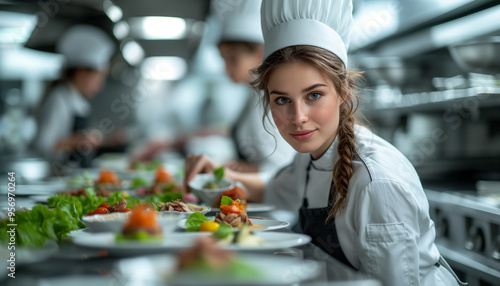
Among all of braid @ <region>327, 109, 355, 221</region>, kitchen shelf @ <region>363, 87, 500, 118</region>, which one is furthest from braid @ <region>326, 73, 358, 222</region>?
kitchen shelf @ <region>363, 87, 500, 118</region>

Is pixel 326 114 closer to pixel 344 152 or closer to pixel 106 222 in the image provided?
pixel 344 152

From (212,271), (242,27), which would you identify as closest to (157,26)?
(242,27)

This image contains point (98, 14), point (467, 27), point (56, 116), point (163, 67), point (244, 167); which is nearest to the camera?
point (467, 27)

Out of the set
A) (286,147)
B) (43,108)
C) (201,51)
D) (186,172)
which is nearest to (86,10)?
(43,108)

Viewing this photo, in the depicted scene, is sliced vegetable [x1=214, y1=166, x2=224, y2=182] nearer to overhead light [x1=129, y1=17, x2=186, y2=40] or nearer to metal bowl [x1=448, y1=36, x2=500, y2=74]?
metal bowl [x1=448, y1=36, x2=500, y2=74]

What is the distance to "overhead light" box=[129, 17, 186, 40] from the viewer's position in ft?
10.6

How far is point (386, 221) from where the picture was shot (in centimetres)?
118

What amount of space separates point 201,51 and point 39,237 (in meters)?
5.25

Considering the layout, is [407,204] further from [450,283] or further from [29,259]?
[29,259]

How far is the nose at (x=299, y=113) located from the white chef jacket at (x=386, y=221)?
182 mm

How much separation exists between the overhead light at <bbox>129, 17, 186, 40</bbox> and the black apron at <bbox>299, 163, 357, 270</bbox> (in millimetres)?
2046

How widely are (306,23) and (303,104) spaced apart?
0.73ft

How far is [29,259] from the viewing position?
0.85 meters

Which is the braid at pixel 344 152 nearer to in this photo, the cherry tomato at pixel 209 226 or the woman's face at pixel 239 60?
the cherry tomato at pixel 209 226
